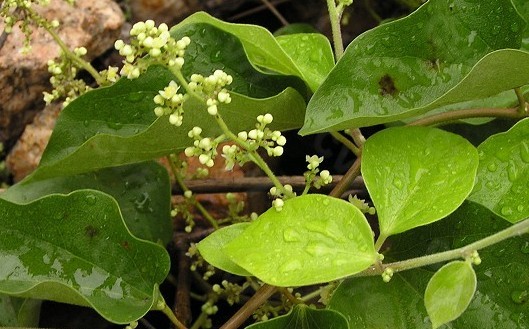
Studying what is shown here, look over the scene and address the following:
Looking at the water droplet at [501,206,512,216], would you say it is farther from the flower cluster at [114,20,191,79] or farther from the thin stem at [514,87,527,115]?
the flower cluster at [114,20,191,79]

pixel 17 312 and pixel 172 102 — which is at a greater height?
pixel 172 102

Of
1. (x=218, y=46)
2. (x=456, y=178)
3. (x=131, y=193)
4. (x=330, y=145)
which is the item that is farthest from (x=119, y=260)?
(x=330, y=145)

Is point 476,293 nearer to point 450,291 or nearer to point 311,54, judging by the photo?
point 450,291

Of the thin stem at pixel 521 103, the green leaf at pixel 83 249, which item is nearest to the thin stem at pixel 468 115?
the thin stem at pixel 521 103

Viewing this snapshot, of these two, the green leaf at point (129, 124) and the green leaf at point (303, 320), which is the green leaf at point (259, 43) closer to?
the green leaf at point (129, 124)

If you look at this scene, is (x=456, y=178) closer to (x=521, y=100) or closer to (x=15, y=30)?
(x=521, y=100)

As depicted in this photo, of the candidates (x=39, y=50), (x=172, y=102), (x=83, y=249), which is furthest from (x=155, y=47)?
(x=39, y=50)
